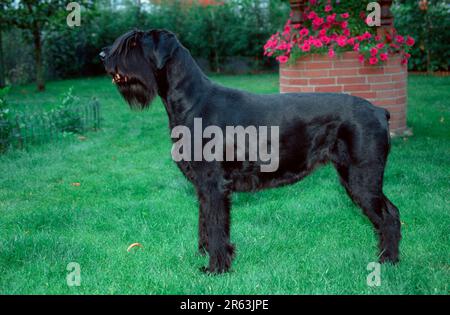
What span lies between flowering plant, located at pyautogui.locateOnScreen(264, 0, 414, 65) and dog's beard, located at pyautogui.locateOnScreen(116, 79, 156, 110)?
4.10 m

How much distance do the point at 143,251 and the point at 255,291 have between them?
44.6 inches

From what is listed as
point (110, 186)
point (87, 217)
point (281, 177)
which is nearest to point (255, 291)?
point (281, 177)

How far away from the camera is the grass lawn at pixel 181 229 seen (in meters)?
3.24

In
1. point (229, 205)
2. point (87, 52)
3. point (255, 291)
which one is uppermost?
point (87, 52)

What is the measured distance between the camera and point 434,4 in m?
17.1

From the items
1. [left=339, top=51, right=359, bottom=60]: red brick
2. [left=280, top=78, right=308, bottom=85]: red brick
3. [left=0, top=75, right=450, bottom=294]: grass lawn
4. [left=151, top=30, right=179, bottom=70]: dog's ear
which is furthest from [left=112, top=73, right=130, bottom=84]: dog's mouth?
[left=339, top=51, right=359, bottom=60]: red brick

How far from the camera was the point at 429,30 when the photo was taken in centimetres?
1694

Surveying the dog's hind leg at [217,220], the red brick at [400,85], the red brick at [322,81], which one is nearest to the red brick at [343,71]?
the red brick at [322,81]

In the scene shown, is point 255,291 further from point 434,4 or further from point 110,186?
point 434,4

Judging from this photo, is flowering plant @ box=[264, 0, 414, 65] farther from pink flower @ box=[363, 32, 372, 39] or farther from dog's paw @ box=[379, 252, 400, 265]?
dog's paw @ box=[379, 252, 400, 265]

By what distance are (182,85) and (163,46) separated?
32 cm

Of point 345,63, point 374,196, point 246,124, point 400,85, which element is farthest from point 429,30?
point 246,124

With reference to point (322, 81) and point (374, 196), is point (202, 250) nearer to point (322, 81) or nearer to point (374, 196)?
point (374, 196)

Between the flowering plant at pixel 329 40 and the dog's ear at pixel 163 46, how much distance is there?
13.5ft
